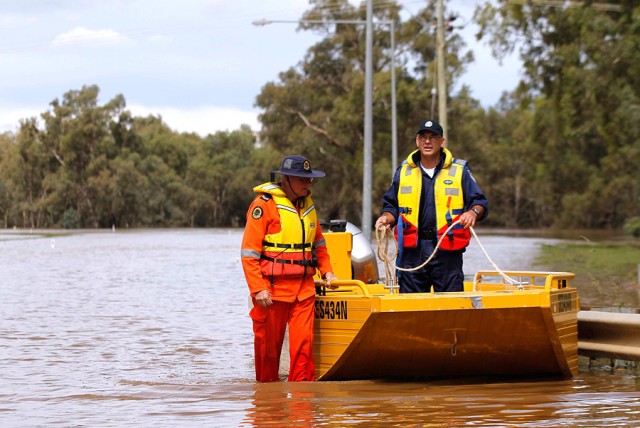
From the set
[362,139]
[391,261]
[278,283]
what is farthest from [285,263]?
[362,139]

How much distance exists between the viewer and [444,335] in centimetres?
920

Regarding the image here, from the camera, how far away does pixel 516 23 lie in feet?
130

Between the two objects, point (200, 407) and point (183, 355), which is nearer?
point (200, 407)

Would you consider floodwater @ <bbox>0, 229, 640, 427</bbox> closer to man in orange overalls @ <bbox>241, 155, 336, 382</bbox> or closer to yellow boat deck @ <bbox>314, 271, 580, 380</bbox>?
yellow boat deck @ <bbox>314, 271, 580, 380</bbox>

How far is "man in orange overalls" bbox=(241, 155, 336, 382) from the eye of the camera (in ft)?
30.6

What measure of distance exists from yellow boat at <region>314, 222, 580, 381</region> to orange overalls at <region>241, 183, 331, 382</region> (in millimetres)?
207

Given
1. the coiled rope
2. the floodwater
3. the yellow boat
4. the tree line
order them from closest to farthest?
the floodwater < the yellow boat < the coiled rope < the tree line

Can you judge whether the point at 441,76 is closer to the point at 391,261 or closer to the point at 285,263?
the point at 391,261

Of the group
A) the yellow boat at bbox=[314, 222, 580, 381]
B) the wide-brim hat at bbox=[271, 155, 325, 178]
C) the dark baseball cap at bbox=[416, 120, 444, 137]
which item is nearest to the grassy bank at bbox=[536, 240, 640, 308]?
the yellow boat at bbox=[314, 222, 580, 381]

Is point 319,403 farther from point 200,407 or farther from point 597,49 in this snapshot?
point 597,49

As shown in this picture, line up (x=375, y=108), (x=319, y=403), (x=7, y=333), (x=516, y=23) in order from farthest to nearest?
(x=375, y=108), (x=516, y=23), (x=7, y=333), (x=319, y=403)

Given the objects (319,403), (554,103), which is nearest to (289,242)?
(319,403)

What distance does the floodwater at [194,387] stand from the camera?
8039 millimetres

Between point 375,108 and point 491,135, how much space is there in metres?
54.1
